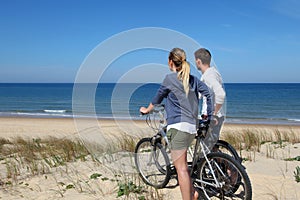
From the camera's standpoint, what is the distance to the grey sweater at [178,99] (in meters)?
3.45

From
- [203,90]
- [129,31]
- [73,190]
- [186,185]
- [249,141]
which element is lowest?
[73,190]

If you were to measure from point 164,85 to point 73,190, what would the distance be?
2165 millimetres

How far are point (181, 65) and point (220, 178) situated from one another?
1.46 metres

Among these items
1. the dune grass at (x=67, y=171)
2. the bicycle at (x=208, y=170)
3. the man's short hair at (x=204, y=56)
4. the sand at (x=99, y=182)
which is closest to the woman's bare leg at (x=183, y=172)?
the bicycle at (x=208, y=170)

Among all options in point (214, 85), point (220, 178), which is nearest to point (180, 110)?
point (214, 85)

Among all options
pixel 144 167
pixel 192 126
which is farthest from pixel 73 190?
pixel 192 126

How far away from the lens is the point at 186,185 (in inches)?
138

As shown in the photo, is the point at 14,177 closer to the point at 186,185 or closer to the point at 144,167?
the point at 144,167

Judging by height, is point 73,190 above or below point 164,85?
below

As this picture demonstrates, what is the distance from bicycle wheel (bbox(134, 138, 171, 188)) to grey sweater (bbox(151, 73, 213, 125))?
40.1 inches

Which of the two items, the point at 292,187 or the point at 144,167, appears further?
the point at 144,167

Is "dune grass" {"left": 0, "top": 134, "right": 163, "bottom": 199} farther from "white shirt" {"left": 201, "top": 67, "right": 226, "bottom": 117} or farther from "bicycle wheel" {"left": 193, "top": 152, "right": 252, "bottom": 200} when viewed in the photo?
"white shirt" {"left": 201, "top": 67, "right": 226, "bottom": 117}

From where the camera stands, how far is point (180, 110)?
349cm

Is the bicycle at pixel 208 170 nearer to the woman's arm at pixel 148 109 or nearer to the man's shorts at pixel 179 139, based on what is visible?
the man's shorts at pixel 179 139
